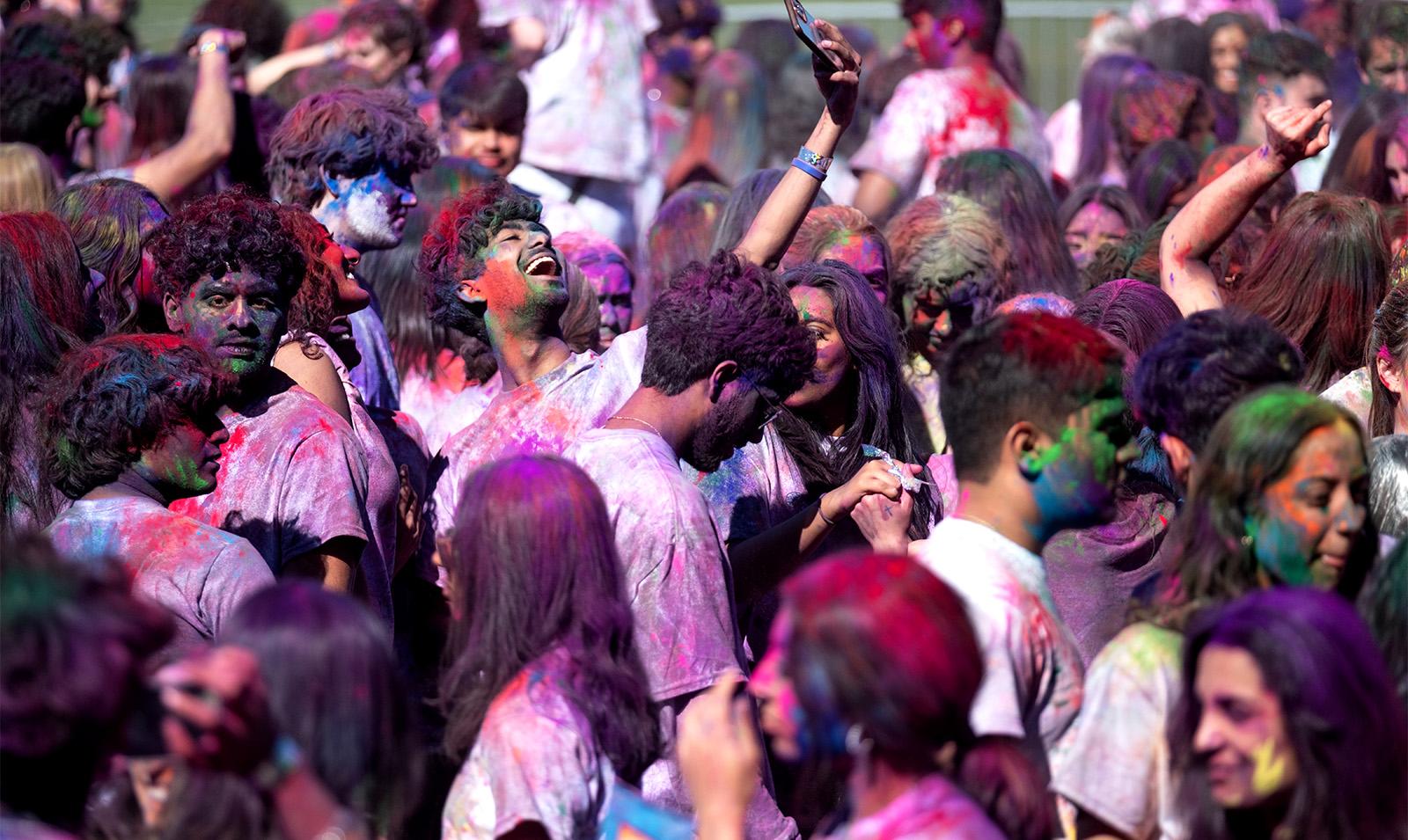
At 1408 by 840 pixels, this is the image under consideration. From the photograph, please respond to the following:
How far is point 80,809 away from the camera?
2.91 m

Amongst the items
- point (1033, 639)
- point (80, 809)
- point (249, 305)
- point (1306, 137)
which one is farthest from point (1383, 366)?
point (80, 809)

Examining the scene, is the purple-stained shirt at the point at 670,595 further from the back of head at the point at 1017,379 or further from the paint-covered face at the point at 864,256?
the paint-covered face at the point at 864,256

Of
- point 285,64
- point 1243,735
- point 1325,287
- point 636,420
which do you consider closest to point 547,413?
point 636,420

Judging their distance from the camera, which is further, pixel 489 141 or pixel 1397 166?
pixel 489 141

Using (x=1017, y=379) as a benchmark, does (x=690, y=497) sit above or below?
below

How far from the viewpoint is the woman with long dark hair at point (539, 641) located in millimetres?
3350

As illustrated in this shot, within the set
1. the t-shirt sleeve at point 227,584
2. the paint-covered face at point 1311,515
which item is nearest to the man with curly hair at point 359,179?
the t-shirt sleeve at point 227,584

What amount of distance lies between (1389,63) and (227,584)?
25.5 feet

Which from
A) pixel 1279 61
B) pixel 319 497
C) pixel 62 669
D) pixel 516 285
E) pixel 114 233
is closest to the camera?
pixel 62 669

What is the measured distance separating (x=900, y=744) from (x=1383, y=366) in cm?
266

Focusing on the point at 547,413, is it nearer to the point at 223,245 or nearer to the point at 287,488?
the point at 287,488

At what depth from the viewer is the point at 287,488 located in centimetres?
436

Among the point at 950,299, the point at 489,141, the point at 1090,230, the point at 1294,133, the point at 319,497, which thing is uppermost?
the point at 1294,133

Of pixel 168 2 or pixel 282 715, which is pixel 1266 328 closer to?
pixel 282 715
